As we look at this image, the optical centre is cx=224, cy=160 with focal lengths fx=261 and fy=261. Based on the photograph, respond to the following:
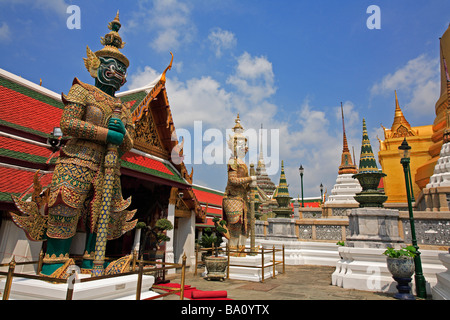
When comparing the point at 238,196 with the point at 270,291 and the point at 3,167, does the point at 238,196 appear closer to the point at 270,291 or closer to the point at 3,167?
the point at 270,291

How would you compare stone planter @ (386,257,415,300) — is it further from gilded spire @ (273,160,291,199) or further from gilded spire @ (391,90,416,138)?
gilded spire @ (391,90,416,138)

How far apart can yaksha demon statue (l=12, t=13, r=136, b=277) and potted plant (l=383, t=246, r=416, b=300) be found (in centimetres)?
597

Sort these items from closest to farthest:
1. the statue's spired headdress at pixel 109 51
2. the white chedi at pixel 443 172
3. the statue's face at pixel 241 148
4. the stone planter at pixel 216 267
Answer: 1. the statue's spired headdress at pixel 109 51
2. the stone planter at pixel 216 267
3. the statue's face at pixel 241 148
4. the white chedi at pixel 443 172

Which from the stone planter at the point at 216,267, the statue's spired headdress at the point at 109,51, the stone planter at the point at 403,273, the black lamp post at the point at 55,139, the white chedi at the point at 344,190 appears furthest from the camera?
the white chedi at the point at 344,190

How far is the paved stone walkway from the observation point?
6.04 metres

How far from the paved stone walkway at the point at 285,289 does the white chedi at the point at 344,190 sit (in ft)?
42.1

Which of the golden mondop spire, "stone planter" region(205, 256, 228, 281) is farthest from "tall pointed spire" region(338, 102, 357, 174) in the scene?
"stone planter" region(205, 256, 228, 281)

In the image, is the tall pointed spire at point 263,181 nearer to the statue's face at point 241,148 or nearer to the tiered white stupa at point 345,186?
the tiered white stupa at point 345,186

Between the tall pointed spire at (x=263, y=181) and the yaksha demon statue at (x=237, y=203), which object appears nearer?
the yaksha demon statue at (x=237, y=203)

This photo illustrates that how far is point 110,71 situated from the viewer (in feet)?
16.0

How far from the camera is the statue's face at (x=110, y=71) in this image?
16.0 feet

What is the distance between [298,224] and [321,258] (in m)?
1.94

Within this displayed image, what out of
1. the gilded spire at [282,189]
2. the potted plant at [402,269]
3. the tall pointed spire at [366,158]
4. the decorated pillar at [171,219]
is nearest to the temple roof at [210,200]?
the gilded spire at [282,189]
